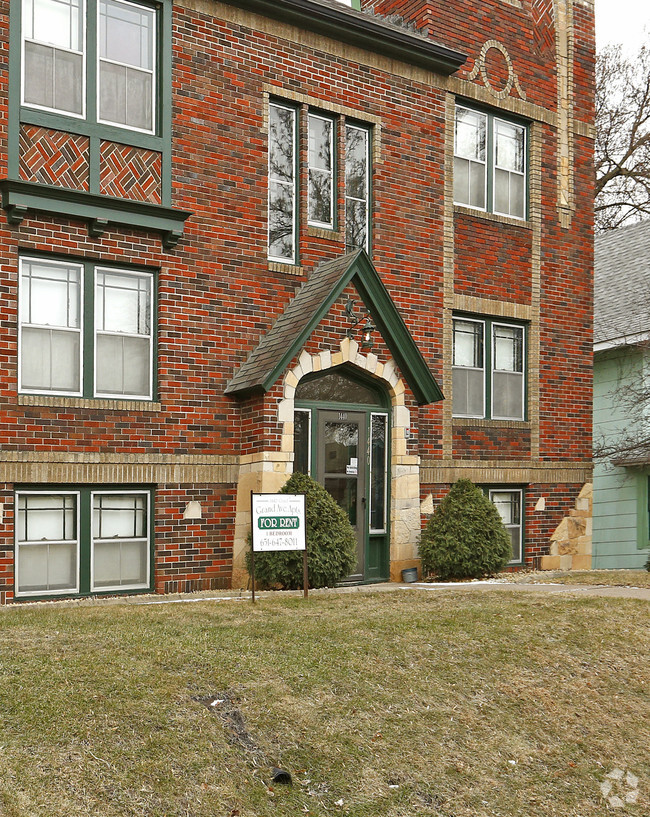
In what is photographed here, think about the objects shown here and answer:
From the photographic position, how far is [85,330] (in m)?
12.3

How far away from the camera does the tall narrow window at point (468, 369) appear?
16453 mm

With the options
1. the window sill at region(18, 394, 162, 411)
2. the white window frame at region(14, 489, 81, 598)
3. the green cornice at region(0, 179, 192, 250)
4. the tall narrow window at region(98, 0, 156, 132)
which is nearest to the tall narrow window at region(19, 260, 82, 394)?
the window sill at region(18, 394, 162, 411)

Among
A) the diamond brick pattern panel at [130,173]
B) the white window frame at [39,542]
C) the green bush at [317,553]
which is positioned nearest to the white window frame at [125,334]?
the diamond brick pattern panel at [130,173]

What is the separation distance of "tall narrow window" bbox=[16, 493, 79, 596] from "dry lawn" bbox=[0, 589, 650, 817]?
187 centimetres

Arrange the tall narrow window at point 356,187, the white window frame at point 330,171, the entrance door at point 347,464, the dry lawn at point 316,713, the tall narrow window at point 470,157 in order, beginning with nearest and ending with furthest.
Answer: the dry lawn at point 316,713, the entrance door at point 347,464, the white window frame at point 330,171, the tall narrow window at point 356,187, the tall narrow window at point 470,157

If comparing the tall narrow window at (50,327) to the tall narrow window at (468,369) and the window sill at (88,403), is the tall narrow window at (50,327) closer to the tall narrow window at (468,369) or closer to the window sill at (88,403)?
the window sill at (88,403)

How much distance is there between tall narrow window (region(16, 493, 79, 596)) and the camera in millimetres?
11836

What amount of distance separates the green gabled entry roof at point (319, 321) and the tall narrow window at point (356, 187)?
76 centimetres

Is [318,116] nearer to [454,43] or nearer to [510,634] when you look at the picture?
[454,43]

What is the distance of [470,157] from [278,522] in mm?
8589

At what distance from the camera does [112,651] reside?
312 inches

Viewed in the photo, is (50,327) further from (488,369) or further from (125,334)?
(488,369)

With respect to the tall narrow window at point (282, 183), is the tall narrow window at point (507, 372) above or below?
below

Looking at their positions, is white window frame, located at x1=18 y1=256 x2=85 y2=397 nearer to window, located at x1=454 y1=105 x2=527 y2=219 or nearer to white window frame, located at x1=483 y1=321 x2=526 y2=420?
window, located at x1=454 y1=105 x2=527 y2=219
